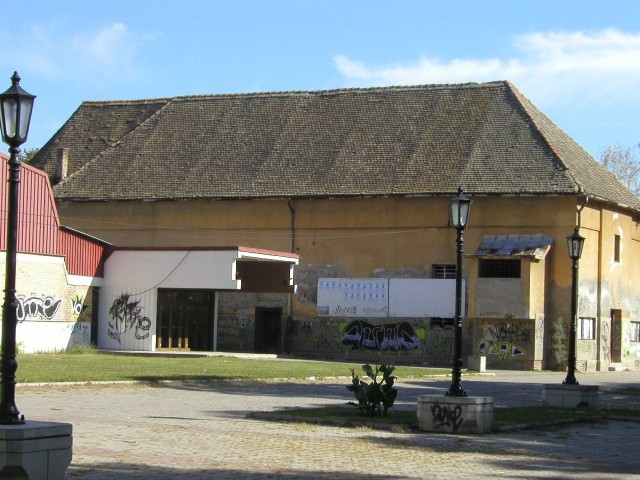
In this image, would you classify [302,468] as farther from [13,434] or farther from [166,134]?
[166,134]

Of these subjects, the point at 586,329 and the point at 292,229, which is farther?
the point at 292,229

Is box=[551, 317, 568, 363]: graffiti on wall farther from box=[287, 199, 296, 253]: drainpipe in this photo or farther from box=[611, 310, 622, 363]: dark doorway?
box=[287, 199, 296, 253]: drainpipe

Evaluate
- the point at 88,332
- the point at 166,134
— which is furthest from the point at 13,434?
the point at 166,134

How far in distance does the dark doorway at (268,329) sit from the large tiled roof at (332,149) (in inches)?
207

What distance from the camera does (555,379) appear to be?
124 ft

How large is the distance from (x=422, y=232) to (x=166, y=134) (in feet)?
50.4

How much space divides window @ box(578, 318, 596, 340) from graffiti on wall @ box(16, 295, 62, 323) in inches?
840

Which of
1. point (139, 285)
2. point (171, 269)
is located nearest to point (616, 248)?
point (171, 269)

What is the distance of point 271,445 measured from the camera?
48.4 ft

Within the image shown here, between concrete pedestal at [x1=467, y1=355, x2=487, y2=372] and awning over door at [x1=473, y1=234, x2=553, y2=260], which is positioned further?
awning over door at [x1=473, y1=234, x2=553, y2=260]

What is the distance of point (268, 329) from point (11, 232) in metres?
37.3

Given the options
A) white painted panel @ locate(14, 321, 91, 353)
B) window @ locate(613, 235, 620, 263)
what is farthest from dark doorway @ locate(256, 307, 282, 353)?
window @ locate(613, 235, 620, 263)

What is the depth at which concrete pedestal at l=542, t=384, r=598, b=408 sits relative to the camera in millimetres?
23078

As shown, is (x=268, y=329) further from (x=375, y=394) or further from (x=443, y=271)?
(x=375, y=394)
